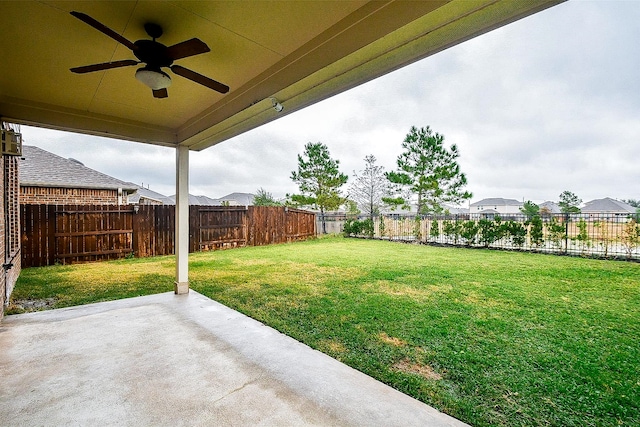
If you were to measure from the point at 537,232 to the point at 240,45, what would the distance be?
9372 mm

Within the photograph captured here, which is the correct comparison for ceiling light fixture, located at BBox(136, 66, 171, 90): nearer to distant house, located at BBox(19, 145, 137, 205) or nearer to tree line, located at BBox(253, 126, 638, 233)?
distant house, located at BBox(19, 145, 137, 205)

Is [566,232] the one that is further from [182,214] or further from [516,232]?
[182,214]

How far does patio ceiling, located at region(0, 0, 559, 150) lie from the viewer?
1568mm

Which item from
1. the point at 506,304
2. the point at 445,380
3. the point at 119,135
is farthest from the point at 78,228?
the point at 506,304

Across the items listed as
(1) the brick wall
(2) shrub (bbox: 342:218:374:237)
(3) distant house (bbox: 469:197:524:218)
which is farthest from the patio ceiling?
(3) distant house (bbox: 469:197:524:218)

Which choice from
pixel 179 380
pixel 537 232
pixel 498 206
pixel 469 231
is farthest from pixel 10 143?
pixel 498 206

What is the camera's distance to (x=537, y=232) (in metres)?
8.29

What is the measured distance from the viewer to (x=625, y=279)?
16.0 ft

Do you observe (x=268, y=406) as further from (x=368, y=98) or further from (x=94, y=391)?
(x=368, y=98)

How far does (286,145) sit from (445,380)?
66.8 feet

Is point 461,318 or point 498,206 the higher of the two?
point 498,206

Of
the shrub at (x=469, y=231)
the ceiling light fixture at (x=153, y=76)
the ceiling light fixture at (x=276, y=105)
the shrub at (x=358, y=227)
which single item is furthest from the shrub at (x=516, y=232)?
the ceiling light fixture at (x=153, y=76)

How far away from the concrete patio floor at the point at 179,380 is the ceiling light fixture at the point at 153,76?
6.93ft

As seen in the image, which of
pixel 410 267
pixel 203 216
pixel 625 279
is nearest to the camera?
pixel 625 279
